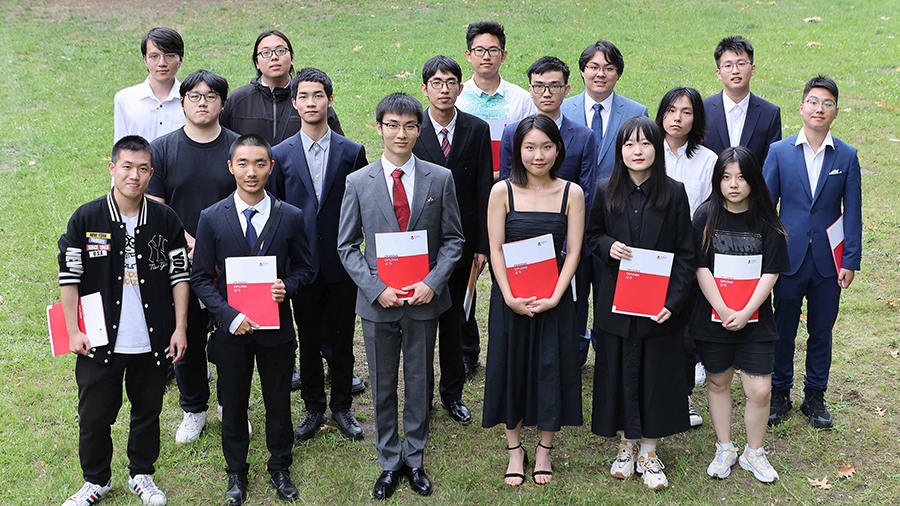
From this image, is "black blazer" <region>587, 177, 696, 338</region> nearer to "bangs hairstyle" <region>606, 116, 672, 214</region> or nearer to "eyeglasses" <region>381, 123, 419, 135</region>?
"bangs hairstyle" <region>606, 116, 672, 214</region>

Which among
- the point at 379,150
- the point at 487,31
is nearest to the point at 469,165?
the point at 487,31

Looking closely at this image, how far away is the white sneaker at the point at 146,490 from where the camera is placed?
4.35 m

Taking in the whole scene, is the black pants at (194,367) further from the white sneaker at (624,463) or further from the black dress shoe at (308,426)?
the white sneaker at (624,463)

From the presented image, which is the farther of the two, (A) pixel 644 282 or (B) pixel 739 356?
(B) pixel 739 356

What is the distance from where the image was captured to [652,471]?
4547mm

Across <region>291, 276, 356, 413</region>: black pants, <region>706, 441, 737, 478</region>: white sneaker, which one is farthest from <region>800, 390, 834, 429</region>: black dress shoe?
<region>291, 276, 356, 413</region>: black pants

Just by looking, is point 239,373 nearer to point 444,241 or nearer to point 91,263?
point 91,263

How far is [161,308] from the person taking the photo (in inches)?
166

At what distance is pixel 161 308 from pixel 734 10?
57.0 ft

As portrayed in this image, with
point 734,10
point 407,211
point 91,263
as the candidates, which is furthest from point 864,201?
point 734,10

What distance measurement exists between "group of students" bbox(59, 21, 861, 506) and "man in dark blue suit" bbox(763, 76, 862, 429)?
0.01 metres

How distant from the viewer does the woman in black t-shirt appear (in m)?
4.45

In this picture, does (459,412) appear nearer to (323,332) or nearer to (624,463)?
(323,332)

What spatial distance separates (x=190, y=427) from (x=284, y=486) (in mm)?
1024
